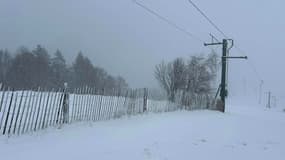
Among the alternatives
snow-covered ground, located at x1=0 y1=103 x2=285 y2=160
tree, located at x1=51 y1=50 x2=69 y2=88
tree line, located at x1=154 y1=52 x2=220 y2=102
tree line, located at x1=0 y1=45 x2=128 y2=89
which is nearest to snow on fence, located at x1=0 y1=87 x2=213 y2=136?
snow-covered ground, located at x1=0 y1=103 x2=285 y2=160

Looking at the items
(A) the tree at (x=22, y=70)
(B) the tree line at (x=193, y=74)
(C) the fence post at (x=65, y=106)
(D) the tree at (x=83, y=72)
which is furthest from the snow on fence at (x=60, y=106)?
(D) the tree at (x=83, y=72)

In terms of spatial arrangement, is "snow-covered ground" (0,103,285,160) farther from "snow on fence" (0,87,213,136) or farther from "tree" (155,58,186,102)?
"tree" (155,58,186,102)

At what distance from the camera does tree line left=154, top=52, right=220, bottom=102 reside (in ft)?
140

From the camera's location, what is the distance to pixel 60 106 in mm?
8648

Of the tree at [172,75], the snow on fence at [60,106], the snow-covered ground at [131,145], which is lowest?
the snow-covered ground at [131,145]

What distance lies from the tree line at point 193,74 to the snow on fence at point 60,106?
1157 inches

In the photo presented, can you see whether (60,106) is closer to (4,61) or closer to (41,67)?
(41,67)

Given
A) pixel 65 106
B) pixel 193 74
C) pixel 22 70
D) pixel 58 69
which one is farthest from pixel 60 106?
pixel 58 69

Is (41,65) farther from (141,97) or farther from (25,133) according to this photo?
(25,133)

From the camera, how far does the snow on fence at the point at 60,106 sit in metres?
7.12

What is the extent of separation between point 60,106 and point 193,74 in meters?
36.1

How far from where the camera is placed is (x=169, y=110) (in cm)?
1728

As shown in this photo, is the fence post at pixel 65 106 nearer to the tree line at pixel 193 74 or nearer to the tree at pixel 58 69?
the tree line at pixel 193 74

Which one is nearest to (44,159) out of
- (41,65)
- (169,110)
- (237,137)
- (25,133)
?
(25,133)
